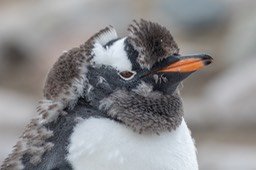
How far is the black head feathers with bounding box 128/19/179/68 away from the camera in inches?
99.1

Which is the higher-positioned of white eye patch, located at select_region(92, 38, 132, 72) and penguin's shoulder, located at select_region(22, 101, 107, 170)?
white eye patch, located at select_region(92, 38, 132, 72)

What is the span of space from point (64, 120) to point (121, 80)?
0.24 m

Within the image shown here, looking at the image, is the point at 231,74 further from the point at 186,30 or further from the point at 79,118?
the point at 79,118

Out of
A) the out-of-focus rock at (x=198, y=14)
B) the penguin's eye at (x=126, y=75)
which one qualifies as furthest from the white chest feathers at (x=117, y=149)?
the out-of-focus rock at (x=198, y=14)

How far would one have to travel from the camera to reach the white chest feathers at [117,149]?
245 cm

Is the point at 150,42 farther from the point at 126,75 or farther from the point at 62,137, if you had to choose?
the point at 62,137

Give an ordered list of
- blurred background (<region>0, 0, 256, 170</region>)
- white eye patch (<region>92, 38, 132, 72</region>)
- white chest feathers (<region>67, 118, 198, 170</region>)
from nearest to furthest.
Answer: white chest feathers (<region>67, 118, 198, 170</region>) → white eye patch (<region>92, 38, 132, 72</region>) → blurred background (<region>0, 0, 256, 170</region>)

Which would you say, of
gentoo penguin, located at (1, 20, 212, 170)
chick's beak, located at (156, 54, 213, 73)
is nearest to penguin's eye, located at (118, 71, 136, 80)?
gentoo penguin, located at (1, 20, 212, 170)

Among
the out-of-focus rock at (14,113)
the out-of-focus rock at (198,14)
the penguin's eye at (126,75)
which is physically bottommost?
the penguin's eye at (126,75)

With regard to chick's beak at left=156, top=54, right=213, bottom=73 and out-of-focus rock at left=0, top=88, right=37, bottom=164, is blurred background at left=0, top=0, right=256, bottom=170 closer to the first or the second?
out-of-focus rock at left=0, top=88, right=37, bottom=164

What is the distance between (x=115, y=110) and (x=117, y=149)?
0.13m

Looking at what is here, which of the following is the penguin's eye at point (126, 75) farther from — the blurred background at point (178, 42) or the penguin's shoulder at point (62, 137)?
the blurred background at point (178, 42)

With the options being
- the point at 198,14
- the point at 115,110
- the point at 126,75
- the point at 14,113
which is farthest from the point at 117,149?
the point at 198,14

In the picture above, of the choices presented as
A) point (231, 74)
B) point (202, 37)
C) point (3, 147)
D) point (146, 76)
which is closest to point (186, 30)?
point (202, 37)
